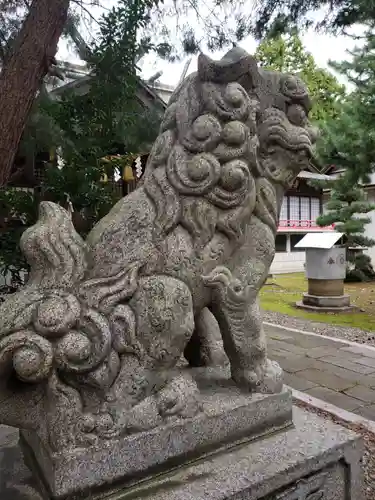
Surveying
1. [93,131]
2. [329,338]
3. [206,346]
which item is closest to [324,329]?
[329,338]

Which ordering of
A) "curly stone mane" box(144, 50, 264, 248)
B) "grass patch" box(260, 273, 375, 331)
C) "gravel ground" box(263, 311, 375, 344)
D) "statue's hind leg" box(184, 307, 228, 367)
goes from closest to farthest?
"curly stone mane" box(144, 50, 264, 248)
"statue's hind leg" box(184, 307, 228, 367)
"gravel ground" box(263, 311, 375, 344)
"grass patch" box(260, 273, 375, 331)

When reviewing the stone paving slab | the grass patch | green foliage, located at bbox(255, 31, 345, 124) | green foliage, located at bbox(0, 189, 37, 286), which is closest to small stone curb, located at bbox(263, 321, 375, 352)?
the stone paving slab

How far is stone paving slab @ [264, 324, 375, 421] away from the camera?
10.0ft

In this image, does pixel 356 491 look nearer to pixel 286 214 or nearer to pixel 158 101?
pixel 158 101

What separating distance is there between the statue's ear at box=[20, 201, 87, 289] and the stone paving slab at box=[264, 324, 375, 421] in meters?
2.37

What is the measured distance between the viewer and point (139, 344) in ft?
4.39

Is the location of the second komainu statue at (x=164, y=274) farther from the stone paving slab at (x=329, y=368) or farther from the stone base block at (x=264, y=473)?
the stone paving slab at (x=329, y=368)

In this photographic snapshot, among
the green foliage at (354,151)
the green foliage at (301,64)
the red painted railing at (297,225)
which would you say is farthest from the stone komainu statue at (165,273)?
the green foliage at (301,64)

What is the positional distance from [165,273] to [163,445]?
1.88 ft

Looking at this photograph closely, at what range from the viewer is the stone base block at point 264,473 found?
4.20 ft

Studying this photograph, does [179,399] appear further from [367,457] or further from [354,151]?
[354,151]

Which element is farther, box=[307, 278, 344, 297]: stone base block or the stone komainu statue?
box=[307, 278, 344, 297]: stone base block

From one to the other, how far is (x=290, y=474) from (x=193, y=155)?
3.82ft

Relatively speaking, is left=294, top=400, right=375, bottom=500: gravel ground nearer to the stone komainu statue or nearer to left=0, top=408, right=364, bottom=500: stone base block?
left=0, top=408, right=364, bottom=500: stone base block
